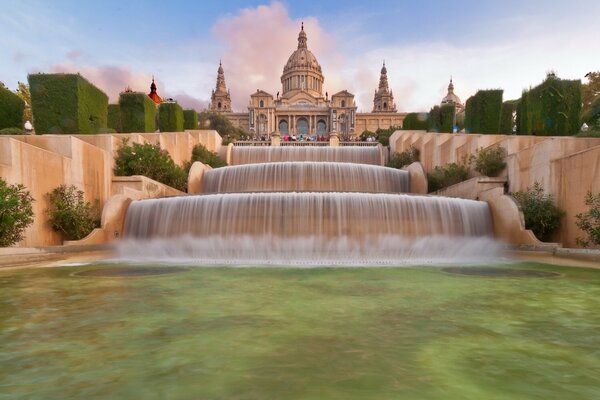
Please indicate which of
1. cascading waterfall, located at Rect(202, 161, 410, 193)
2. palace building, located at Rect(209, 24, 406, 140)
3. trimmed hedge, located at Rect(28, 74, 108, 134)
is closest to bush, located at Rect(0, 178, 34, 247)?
trimmed hedge, located at Rect(28, 74, 108, 134)

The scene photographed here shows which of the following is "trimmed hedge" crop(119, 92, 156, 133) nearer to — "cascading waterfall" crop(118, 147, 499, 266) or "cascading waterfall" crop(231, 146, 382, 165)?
"cascading waterfall" crop(231, 146, 382, 165)

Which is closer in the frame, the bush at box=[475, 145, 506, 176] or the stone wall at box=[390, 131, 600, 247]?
the stone wall at box=[390, 131, 600, 247]

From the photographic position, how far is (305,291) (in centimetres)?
754

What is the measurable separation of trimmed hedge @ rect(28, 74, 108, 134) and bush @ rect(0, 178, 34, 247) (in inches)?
407

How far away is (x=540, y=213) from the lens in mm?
13805

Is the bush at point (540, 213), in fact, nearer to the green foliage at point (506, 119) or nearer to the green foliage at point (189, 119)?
the green foliage at point (506, 119)

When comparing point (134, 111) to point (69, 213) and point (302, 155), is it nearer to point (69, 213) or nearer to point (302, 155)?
point (302, 155)

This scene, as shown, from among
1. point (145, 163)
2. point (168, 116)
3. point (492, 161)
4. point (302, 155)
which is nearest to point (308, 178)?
point (302, 155)

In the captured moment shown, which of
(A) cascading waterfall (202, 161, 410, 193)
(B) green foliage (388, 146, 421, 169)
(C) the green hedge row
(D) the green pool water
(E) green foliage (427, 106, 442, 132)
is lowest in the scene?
(D) the green pool water

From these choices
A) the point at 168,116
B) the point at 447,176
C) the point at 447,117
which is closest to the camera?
the point at 447,176

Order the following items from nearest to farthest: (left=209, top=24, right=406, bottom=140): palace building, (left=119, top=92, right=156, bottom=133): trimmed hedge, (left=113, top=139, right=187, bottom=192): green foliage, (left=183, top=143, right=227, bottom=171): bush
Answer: (left=113, top=139, right=187, bottom=192): green foliage, (left=119, top=92, right=156, bottom=133): trimmed hedge, (left=183, top=143, right=227, bottom=171): bush, (left=209, top=24, right=406, bottom=140): palace building

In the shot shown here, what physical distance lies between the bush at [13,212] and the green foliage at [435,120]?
2935 cm

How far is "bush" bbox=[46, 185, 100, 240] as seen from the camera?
1401 cm

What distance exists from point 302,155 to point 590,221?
21493 mm
